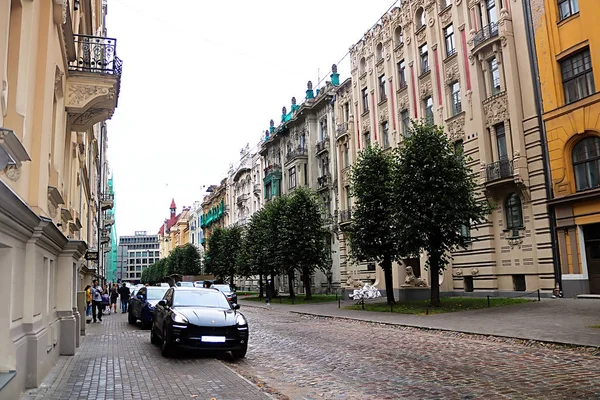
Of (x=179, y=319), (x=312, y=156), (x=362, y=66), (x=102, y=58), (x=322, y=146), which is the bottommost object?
(x=179, y=319)

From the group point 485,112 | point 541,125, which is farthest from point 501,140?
point 541,125

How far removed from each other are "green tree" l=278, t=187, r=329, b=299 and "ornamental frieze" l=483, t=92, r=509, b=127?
15.3 meters

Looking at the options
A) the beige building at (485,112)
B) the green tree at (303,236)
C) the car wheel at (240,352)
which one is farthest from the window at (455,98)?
the car wheel at (240,352)

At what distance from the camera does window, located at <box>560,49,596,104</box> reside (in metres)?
22.8

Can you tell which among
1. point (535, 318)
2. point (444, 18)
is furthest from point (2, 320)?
point (444, 18)

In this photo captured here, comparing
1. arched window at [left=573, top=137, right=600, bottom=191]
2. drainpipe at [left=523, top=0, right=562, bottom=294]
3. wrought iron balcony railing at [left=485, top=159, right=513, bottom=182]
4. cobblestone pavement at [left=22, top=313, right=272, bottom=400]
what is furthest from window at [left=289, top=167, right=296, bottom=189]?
cobblestone pavement at [left=22, top=313, right=272, bottom=400]

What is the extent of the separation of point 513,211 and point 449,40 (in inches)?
447

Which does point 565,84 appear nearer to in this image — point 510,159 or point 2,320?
point 510,159

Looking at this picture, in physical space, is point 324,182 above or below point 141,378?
above

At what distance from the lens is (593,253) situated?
2250cm

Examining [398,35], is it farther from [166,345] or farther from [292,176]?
[166,345]

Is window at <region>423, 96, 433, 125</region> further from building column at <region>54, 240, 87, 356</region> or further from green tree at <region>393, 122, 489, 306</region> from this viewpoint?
building column at <region>54, 240, 87, 356</region>

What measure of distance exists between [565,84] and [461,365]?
1843 cm

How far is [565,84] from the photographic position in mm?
23938
